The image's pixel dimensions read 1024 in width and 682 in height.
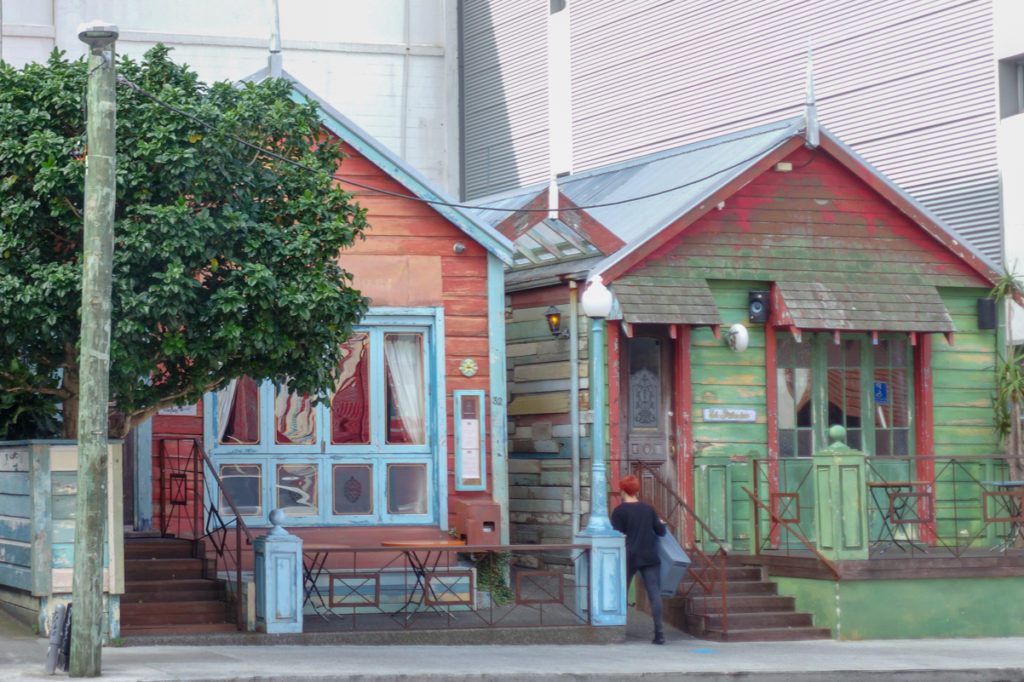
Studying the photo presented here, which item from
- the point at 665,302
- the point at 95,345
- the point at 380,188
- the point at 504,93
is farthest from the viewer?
the point at 504,93

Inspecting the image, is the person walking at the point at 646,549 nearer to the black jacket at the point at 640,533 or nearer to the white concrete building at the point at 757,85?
the black jacket at the point at 640,533

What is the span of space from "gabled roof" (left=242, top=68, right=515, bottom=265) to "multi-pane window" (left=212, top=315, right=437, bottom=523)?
3.62 feet

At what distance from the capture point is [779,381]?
55.8ft

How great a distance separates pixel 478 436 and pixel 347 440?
52.9 inches

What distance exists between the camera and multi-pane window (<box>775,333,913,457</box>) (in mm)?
17031

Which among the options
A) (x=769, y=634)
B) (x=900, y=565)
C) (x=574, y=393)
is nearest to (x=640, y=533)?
(x=769, y=634)

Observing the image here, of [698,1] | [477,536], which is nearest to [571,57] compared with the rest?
[698,1]

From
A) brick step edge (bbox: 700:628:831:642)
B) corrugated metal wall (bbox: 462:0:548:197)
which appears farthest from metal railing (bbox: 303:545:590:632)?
corrugated metal wall (bbox: 462:0:548:197)

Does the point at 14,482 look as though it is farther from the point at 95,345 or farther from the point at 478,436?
the point at 478,436

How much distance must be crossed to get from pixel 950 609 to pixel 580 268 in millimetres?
5107

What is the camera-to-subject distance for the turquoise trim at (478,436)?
615 inches

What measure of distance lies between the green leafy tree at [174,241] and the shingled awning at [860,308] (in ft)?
18.2

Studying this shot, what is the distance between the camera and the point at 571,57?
29.5m

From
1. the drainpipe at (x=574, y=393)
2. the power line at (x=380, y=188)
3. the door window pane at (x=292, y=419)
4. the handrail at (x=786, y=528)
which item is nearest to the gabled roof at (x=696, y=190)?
the power line at (x=380, y=188)
